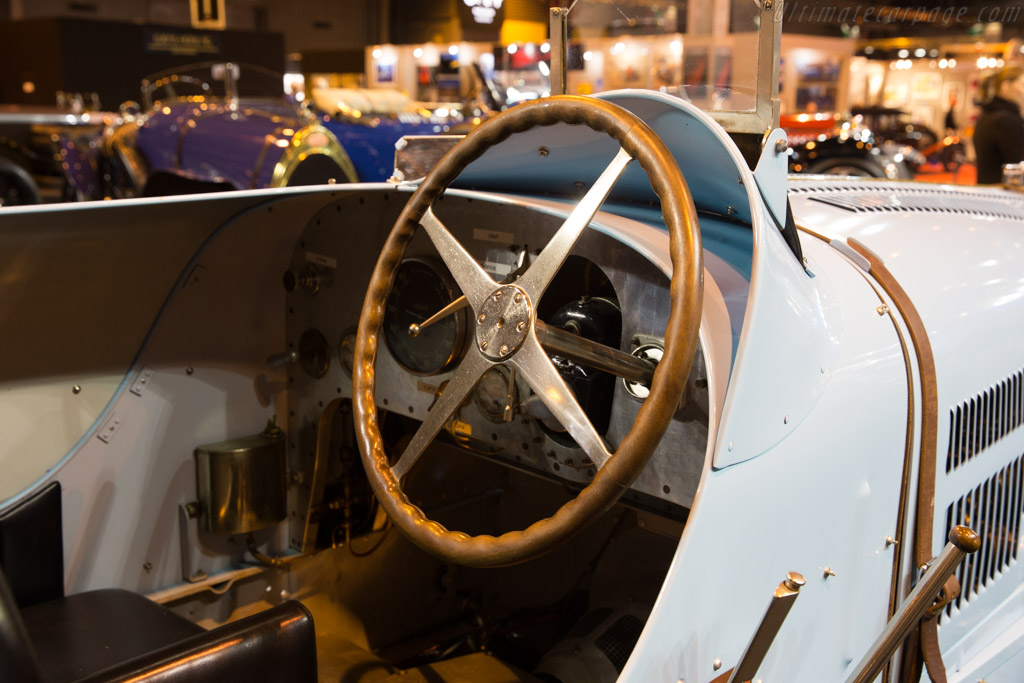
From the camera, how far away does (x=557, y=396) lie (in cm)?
125

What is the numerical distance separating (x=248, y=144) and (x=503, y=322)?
449 cm

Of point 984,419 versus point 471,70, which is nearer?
point 984,419

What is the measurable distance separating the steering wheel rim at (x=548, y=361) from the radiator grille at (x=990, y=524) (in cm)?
91

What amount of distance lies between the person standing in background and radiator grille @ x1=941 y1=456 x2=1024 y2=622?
371 centimetres

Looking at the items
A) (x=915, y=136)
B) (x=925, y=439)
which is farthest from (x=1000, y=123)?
(x=915, y=136)

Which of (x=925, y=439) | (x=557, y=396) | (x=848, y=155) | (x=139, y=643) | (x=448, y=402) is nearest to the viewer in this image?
(x=557, y=396)

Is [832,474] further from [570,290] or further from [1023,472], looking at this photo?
[1023,472]

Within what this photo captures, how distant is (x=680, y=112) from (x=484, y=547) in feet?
2.18

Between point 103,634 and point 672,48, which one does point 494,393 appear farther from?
point 672,48

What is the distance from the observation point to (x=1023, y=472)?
196 centimetres

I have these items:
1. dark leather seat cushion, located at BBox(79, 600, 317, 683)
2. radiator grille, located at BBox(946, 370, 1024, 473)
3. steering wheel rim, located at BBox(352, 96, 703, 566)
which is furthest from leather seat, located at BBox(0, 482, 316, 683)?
radiator grille, located at BBox(946, 370, 1024, 473)

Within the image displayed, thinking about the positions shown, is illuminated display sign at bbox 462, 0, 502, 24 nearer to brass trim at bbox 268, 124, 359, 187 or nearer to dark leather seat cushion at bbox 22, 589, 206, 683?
dark leather seat cushion at bbox 22, 589, 206, 683

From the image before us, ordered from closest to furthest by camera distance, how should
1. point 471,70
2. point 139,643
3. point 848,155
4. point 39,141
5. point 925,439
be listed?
point 925,439 → point 139,643 → point 848,155 → point 471,70 → point 39,141

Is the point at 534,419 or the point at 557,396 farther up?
the point at 557,396
